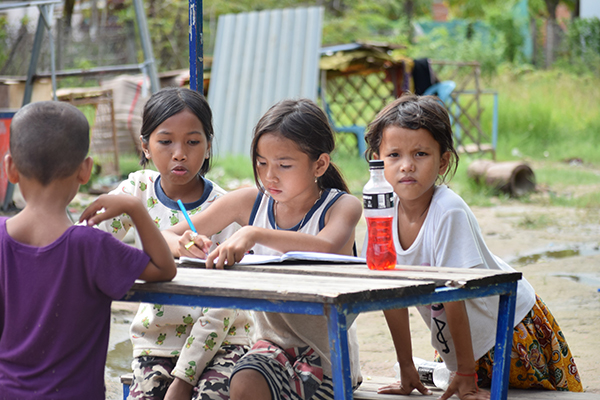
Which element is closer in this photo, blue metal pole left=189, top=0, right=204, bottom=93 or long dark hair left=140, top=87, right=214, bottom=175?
long dark hair left=140, top=87, right=214, bottom=175

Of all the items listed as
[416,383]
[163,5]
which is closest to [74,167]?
[416,383]

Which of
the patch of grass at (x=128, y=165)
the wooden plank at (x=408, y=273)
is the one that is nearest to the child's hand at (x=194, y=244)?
the wooden plank at (x=408, y=273)

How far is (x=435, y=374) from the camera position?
2283 millimetres

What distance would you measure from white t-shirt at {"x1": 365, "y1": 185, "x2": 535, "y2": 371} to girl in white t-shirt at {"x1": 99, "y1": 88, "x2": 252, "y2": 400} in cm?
58

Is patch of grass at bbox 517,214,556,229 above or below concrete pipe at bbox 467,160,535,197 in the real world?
below

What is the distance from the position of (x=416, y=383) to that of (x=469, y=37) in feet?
75.1

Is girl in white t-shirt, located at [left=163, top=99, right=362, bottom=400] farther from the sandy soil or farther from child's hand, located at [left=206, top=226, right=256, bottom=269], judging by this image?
the sandy soil

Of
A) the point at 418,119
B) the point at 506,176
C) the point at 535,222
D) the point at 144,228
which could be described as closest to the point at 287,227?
the point at 418,119

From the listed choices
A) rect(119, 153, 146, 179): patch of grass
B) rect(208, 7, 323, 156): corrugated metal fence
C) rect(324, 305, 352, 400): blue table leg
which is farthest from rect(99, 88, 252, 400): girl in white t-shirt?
rect(208, 7, 323, 156): corrugated metal fence

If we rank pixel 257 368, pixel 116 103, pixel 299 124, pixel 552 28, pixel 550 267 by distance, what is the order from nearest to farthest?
pixel 257 368 < pixel 299 124 < pixel 550 267 < pixel 116 103 < pixel 552 28

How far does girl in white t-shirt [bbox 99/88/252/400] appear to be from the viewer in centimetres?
200

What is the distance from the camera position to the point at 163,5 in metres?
15.6

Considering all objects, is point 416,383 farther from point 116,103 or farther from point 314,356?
point 116,103

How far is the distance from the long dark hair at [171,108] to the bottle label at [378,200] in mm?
826
